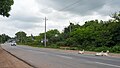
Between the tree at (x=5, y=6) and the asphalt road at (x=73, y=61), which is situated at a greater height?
the tree at (x=5, y=6)

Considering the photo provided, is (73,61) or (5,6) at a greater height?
(5,6)

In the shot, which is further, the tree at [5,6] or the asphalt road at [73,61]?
the tree at [5,6]

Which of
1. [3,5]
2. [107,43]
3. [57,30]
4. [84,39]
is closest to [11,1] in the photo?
[3,5]

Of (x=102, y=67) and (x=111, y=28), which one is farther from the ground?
(x=111, y=28)

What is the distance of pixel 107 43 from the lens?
5403cm

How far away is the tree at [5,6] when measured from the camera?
46.3 m

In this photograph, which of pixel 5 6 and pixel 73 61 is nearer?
pixel 73 61

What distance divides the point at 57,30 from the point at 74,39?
208 ft

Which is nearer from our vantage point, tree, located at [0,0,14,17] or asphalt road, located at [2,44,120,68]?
asphalt road, located at [2,44,120,68]

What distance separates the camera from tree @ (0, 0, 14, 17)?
46.3 metres

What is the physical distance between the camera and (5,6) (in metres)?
47.0

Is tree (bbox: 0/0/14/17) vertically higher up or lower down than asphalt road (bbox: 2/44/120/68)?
higher up

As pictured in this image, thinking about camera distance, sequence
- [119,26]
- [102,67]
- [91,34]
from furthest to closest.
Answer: [91,34]
[119,26]
[102,67]

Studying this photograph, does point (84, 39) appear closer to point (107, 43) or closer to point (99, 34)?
point (99, 34)
